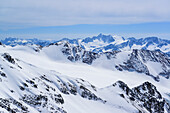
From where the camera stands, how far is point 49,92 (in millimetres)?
60219

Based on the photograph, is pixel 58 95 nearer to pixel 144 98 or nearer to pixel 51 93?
pixel 51 93

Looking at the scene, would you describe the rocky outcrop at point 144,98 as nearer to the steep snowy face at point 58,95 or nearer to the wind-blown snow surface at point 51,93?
the steep snowy face at point 58,95

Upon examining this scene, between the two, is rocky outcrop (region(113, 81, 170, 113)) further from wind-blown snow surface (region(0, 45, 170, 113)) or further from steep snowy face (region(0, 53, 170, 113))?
wind-blown snow surface (region(0, 45, 170, 113))

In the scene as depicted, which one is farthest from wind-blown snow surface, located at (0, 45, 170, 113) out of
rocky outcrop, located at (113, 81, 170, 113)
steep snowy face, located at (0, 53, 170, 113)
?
rocky outcrop, located at (113, 81, 170, 113)

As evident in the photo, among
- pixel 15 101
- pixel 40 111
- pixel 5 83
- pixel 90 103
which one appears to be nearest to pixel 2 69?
pixel 5 83

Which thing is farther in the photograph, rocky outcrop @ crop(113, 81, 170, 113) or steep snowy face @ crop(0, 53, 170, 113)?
rocky outcrop @ crop(113, 81, 170, 113)

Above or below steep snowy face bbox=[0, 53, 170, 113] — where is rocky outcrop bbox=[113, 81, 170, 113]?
above

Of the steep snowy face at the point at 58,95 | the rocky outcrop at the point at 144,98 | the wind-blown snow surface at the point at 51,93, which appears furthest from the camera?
the rocky outcrop at the point at 144,98

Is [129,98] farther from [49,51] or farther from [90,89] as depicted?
[49,51]

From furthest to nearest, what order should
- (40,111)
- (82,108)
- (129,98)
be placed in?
(129,98) → (82,108) → (40,111)

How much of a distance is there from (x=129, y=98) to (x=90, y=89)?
20.8m

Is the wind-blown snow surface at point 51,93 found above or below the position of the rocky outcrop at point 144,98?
below

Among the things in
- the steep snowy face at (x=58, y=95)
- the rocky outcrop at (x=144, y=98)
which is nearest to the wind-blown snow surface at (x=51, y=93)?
the steep snowy face at (x=58, y=95)

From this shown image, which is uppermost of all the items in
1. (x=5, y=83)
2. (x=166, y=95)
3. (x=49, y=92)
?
(x=166, y=95)
